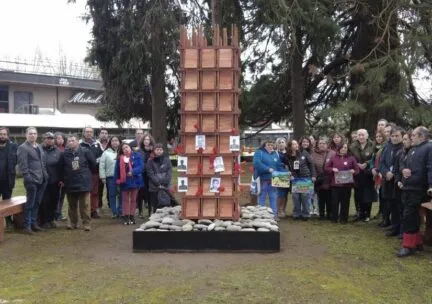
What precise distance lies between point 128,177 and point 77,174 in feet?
3.22

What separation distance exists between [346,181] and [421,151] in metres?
2.74

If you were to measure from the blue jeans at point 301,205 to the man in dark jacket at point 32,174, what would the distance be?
4877 mm

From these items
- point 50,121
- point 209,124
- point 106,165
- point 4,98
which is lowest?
point 106,165

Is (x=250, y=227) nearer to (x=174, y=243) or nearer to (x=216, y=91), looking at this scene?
(x=174, y=243)

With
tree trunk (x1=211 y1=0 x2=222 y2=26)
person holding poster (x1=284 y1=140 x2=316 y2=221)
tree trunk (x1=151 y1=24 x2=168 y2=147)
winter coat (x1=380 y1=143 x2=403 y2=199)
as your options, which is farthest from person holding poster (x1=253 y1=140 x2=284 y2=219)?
tree trunk (x1=151 y1=24 x2=168 y2=147)

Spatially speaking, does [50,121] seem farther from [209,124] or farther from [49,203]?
[209,124]

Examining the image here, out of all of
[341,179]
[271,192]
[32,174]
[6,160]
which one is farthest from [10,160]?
[341,179]

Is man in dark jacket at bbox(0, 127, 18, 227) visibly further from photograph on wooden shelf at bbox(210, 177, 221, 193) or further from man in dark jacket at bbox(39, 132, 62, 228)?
photograph on wooden shelf at bbox(210, 177, 221, 193)

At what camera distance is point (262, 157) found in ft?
34.1

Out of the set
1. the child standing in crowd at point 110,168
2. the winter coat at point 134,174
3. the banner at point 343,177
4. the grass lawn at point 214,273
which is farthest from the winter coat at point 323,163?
the child standing in crowd at point 110,168

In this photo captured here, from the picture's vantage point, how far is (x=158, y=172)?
991 cm

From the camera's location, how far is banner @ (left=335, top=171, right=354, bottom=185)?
32.5ft

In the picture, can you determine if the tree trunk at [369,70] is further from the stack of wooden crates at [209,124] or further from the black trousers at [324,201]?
the stack of wooden crates at [209,124]

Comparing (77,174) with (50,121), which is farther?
(50,121)
